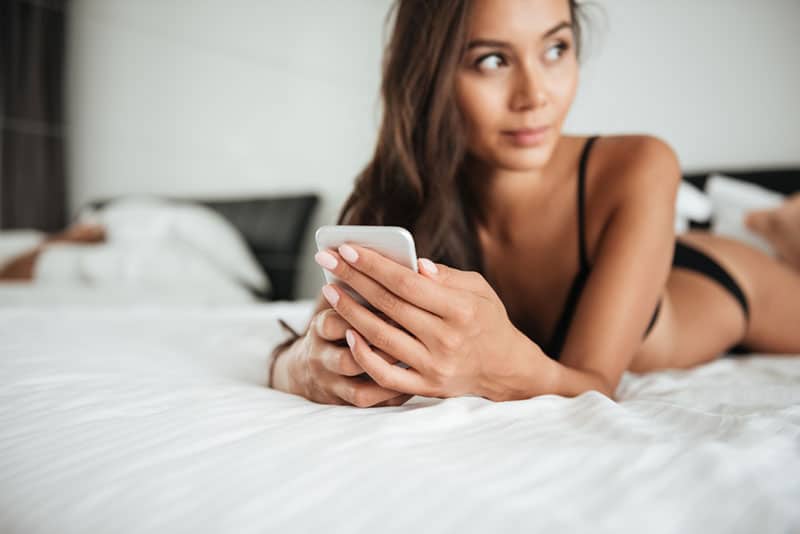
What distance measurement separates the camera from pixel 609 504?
12.9 inches

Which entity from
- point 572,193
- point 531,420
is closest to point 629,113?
point 572,193

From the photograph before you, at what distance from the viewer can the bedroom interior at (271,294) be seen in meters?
0.35

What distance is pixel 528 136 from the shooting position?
0.89 m

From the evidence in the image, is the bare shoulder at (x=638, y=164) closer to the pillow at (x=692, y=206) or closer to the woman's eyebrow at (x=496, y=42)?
the woman's eyebrow at (x=496, y=42)

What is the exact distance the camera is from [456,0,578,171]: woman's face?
33.0 inches

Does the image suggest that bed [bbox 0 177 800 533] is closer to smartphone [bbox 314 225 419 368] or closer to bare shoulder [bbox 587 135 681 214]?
smartphone [bbox 314 225 419 368]

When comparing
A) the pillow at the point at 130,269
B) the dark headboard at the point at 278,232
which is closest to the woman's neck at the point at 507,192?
the pillow at the point at 130,269

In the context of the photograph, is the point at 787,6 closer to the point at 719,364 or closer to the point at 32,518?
the point at 719,364

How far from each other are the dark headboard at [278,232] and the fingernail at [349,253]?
2008 millimetres

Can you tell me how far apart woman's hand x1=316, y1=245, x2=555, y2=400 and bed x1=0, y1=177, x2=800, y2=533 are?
3 cm

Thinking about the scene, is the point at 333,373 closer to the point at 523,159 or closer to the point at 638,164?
the point at 523,159

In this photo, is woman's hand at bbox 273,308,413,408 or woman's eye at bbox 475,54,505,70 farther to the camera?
woman's eye at bbox 475,54,505,70

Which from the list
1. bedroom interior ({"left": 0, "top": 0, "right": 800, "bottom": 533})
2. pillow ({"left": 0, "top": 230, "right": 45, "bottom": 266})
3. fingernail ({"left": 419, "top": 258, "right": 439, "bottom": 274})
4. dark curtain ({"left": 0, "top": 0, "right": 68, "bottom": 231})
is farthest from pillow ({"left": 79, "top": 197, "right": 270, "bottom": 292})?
fingernail ({"left": 419, "top": 258, "right": 439, "bottom": 274})

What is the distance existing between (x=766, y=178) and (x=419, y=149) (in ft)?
4.25
